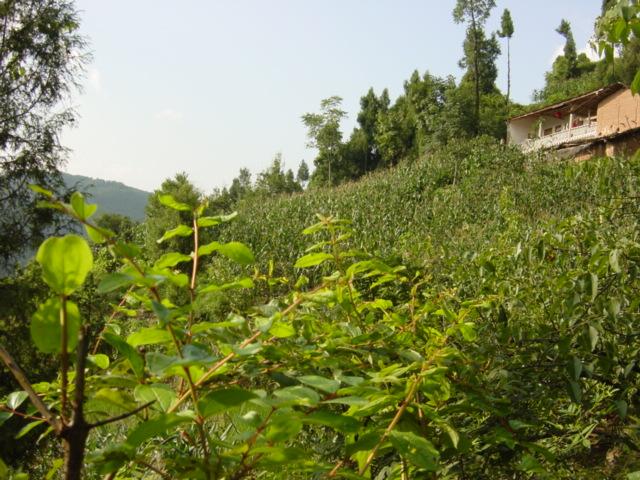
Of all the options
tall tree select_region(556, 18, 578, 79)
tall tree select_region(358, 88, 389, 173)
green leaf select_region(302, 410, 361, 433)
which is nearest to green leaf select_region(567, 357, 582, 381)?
green leaf select_region(302, 410, 361, 433)

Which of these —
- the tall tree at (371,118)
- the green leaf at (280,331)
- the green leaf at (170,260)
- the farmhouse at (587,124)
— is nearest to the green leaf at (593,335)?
the green leaf at (280,331)

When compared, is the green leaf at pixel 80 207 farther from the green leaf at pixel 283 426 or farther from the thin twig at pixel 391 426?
the thin twig at pixel 391 426

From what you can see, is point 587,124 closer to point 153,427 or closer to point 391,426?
point 391,426

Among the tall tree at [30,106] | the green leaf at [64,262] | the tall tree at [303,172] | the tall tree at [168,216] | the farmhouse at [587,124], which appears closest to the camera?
the green leaf at [64,262]

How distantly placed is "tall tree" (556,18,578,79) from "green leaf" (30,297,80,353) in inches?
1965

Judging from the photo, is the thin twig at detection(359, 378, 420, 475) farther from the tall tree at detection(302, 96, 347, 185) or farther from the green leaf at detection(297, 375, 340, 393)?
the tall tree at detection(302, 96, 347, 185)

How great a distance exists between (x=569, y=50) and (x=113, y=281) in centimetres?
5284

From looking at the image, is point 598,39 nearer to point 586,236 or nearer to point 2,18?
point 586,236

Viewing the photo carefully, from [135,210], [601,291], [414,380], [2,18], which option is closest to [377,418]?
[414,380]

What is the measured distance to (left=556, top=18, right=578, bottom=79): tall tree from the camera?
4423 centimetres

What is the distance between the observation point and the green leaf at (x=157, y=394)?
571mm

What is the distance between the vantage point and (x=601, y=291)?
1.61 metres

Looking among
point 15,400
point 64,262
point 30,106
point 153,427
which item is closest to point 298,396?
point 153,427

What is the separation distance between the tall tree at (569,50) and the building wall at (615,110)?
21602 mm
